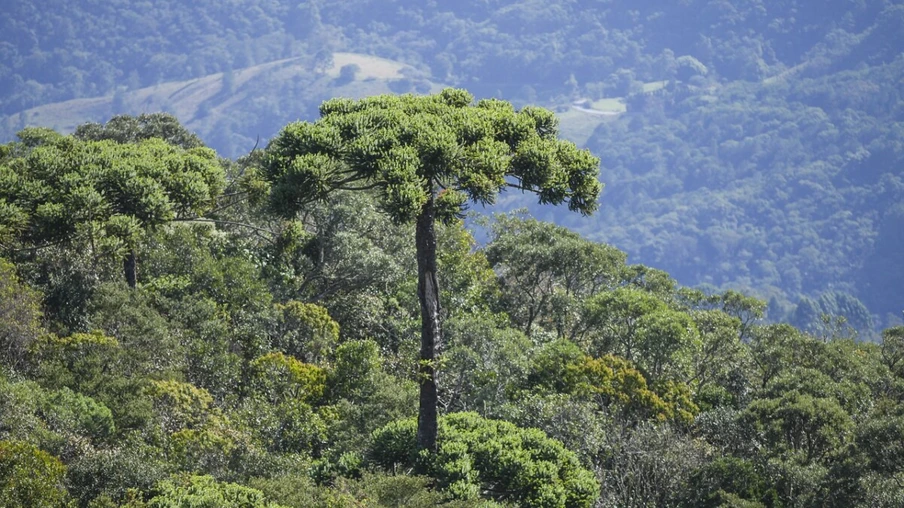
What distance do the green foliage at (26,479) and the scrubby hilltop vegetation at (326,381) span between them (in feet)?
0.14

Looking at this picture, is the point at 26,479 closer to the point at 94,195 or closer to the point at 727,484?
the point at 94,195

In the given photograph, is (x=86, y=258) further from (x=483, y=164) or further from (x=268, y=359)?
(x=483, y=164)

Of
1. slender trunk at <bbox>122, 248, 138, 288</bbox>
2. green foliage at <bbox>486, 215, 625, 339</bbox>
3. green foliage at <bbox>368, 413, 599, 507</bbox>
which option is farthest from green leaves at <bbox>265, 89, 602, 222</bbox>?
green foliage at <bbox>486, 215, 625, 339</bbox>

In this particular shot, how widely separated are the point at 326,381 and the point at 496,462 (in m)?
7.52

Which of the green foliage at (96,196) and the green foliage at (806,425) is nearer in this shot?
the green foliage at (96,196)

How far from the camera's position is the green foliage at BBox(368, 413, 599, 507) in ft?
70.5

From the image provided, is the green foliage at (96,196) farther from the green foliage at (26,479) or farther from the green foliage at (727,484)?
the green foliage at (727,484)

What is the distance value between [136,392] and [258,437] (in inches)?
118

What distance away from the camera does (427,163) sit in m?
19.8

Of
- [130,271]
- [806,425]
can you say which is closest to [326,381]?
[130,271]

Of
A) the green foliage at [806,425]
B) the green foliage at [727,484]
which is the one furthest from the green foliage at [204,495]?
the green foliage at [806,425]

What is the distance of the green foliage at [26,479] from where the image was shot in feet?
55.9

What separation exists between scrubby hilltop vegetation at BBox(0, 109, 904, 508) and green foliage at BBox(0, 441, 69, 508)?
0.04 metres

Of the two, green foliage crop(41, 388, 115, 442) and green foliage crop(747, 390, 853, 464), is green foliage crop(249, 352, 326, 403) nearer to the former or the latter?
green foliage crop(41, 388, 115, 442)
